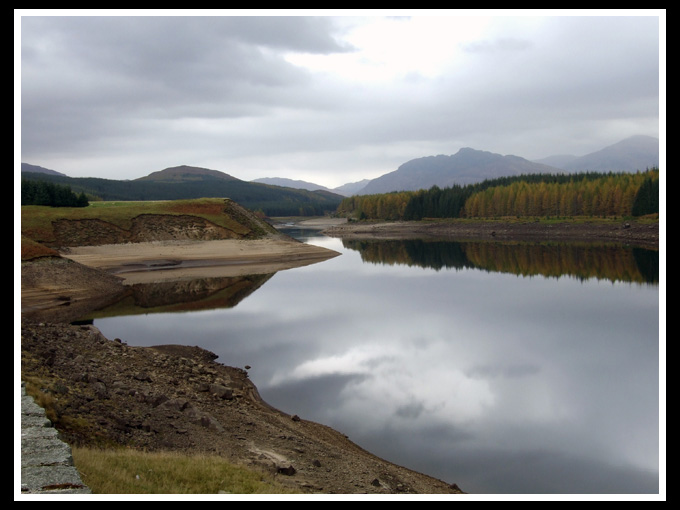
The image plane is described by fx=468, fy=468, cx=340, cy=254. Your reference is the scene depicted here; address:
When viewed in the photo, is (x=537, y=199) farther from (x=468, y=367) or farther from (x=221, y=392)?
(x=221, y=392)

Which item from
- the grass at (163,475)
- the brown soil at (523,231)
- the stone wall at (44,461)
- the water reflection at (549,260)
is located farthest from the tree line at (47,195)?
the brown soil at (523,231)

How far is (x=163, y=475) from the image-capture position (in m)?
8.38

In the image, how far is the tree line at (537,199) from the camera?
317 ft

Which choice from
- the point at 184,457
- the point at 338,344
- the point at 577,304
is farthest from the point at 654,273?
the point at 184,457

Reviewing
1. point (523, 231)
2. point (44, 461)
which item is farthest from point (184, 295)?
point (523, 231)

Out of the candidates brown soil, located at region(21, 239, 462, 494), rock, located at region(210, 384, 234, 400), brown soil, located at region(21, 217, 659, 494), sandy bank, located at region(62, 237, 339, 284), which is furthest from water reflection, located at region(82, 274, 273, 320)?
rock, located at region(210, 384, 234, 400)

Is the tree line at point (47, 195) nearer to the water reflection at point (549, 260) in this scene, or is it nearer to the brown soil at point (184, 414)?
the water reflection at point (549, 260)

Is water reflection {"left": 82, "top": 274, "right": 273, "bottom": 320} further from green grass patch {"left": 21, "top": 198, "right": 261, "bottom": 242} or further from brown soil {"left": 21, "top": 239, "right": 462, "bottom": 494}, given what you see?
green grass patch {"left": 21, "top": 198, "right": 261, "bottom": 242}

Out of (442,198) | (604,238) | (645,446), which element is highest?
(442,198)

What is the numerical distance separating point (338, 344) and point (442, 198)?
418 ft

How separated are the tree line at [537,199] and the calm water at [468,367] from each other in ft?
214

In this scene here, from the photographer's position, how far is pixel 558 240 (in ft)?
308

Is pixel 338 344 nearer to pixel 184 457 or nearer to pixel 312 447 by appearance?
pixel 312 447

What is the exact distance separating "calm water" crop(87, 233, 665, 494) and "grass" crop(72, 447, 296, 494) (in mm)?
5268
